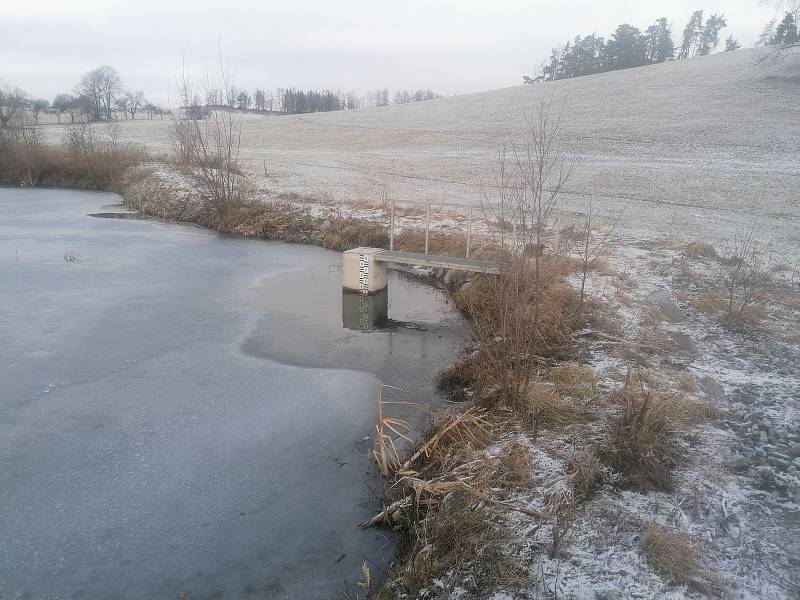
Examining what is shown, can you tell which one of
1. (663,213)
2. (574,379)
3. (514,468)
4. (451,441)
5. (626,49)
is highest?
(626,49)

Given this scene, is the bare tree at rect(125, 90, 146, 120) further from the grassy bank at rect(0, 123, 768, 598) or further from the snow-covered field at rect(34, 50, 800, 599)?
the grassy bank at rect(0, 123, 768, 598)

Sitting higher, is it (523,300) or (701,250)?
(523,300)

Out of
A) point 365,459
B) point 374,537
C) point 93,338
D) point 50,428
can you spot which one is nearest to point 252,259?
point 93,338

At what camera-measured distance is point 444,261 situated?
10.8 metres

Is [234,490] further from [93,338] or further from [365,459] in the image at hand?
[93,338]

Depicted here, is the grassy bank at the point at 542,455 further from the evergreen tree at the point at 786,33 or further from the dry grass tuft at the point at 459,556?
the evergreen tree at the point at 786,33

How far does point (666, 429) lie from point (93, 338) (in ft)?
25.7

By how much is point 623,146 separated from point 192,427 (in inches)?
1137

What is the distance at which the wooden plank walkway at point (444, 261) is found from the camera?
34.0ft

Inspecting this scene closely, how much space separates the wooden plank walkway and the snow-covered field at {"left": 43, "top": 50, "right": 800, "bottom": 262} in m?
6.40

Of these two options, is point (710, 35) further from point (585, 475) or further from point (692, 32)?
point (585, 475)

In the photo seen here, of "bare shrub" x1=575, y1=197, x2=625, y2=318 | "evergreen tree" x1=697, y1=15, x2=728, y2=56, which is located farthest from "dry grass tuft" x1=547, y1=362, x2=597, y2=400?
"evergreen tree" x1=697, y1=15, x2=728, y2=56

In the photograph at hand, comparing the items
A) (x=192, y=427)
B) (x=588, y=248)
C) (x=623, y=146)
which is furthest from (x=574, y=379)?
(x=623, y=146)

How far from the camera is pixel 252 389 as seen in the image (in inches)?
288
